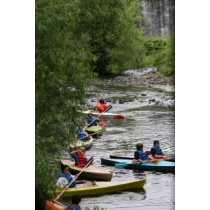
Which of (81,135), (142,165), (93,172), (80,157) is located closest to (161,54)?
(81,135)

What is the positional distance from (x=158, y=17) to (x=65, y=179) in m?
1.53

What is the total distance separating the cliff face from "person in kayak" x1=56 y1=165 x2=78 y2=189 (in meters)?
1.29

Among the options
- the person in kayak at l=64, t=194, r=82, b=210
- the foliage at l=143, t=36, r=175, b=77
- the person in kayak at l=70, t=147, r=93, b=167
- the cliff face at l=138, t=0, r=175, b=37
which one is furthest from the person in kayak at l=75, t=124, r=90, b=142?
the cliff face at l=138, t=0, r=175, b=37

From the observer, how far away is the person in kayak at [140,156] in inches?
217

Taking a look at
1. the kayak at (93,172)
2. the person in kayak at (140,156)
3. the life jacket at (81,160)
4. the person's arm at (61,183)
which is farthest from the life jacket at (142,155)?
the person's arm at (61,183)

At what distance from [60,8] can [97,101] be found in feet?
4.08

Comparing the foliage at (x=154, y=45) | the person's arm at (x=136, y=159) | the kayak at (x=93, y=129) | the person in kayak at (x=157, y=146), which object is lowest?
the person's arm at (x=136, y=159)

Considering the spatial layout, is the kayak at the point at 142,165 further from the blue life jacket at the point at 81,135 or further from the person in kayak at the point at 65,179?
the person in kayak at the point at 65,179

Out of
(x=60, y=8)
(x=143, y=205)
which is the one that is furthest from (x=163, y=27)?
(x=143, y=205)

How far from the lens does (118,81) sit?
538 centimetres

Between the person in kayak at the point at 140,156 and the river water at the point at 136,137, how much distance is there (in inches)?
2.0

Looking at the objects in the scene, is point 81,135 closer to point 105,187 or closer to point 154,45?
point 105,187
